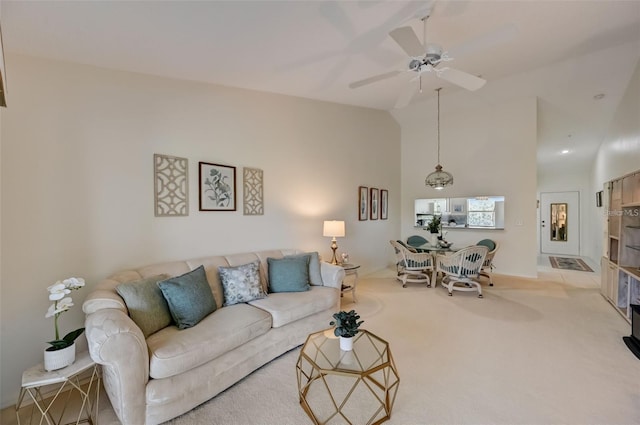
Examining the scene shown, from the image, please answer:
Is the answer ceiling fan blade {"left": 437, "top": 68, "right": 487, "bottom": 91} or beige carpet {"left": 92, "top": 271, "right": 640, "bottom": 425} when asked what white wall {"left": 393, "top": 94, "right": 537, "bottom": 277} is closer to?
beige carpet {"left": 92, "top": 271, "right": 640, "bottom": 425}

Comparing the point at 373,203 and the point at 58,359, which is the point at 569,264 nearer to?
the point at 373,203

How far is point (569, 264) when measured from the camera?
22.4 ft

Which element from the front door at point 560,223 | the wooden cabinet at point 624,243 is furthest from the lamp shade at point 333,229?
the front door at point 560,223

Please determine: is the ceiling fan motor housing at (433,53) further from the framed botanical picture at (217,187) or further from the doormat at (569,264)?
the doormat at (569,264)

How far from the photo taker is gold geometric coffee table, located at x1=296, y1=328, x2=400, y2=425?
1.73 meters

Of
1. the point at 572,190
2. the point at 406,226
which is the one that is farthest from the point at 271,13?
the point at 572,190

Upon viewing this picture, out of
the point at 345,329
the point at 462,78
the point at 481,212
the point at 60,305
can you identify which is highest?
the point at 462,78

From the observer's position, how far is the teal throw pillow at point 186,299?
2250 millimetres

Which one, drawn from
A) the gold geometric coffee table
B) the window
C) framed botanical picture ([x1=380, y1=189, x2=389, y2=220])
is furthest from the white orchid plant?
the window

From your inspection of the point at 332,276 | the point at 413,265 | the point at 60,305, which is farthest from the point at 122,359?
the point at 413,265

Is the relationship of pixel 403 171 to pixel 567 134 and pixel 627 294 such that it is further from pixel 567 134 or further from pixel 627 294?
pixel 627 294

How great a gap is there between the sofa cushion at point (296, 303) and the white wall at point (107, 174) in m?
0.97

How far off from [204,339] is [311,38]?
109 inches

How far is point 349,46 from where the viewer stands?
9.36ft
